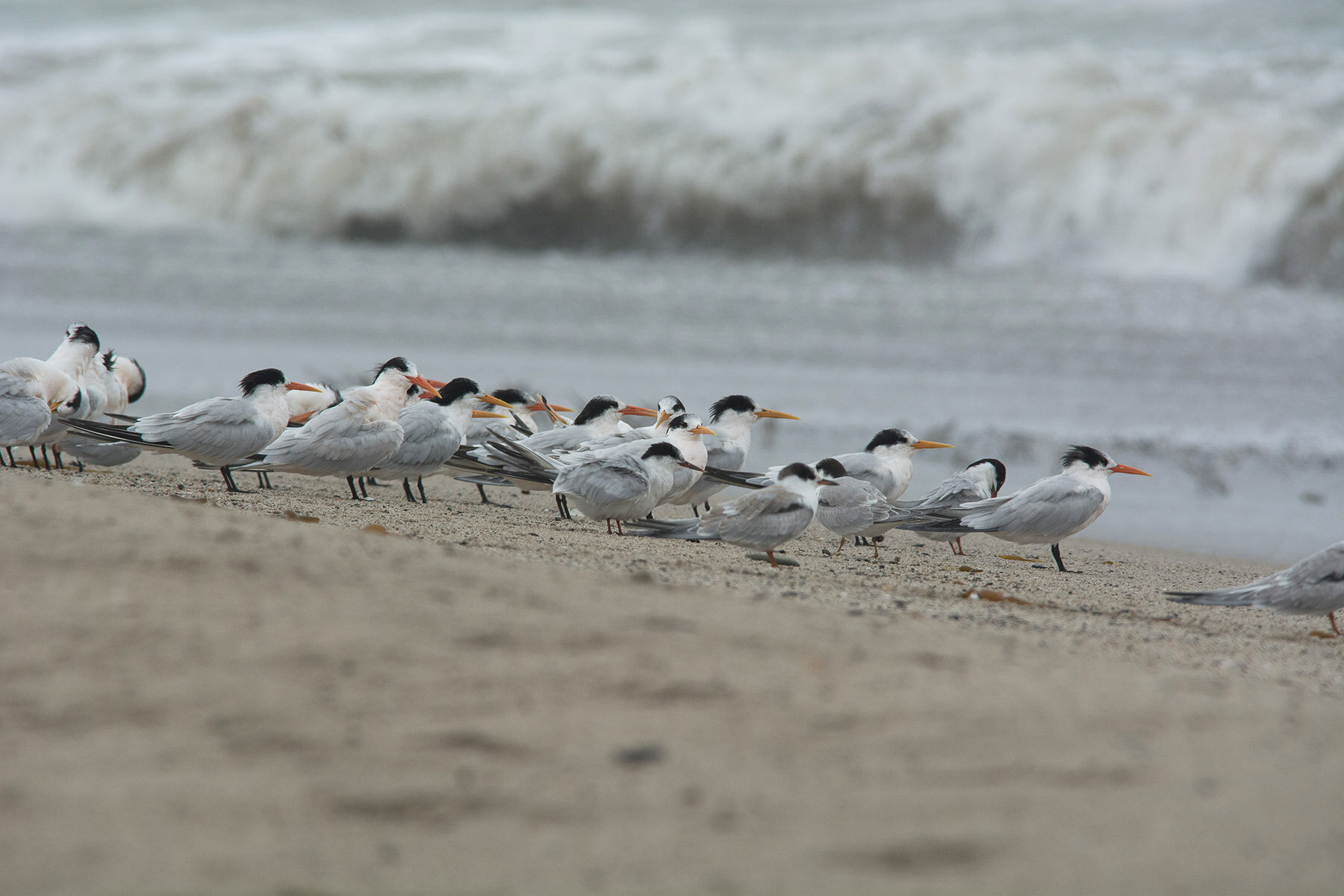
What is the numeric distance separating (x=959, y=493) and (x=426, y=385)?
10.3 ft

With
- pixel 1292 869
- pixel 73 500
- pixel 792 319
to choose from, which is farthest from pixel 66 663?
pixel 792 319

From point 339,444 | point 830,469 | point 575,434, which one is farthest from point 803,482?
point 339,444

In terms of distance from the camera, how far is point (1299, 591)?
479cm

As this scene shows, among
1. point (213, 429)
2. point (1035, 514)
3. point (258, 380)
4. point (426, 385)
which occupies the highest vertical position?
point (258, 380)

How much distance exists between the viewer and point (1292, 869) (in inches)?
83.8

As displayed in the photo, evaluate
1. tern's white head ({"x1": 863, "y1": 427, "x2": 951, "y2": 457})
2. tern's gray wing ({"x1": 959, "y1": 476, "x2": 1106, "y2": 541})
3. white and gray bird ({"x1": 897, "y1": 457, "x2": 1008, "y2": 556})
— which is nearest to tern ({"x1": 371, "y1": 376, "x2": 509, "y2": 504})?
tern's white head ({"x1": 863, "y1": 427, "x2": 951, "y2": 457})

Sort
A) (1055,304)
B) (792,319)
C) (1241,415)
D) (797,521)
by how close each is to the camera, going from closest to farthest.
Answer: (797,521) → (1241,415) → (792,319) → (1055,304)

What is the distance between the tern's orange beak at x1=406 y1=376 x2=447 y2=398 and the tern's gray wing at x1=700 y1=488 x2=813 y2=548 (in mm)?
2389

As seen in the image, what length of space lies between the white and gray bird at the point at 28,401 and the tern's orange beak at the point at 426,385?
5.95ft

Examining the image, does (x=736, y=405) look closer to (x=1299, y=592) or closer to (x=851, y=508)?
(x=851, y=508)

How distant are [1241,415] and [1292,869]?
8228mm

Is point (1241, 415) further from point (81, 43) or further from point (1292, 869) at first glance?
point (81, 43)

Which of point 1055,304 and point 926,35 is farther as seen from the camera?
point 926,35

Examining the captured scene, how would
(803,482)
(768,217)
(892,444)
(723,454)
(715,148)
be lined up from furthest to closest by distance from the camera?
1. (715,148)
2. (768,217)
3. (723,454)
4. (892,444)
5. (803,482)
